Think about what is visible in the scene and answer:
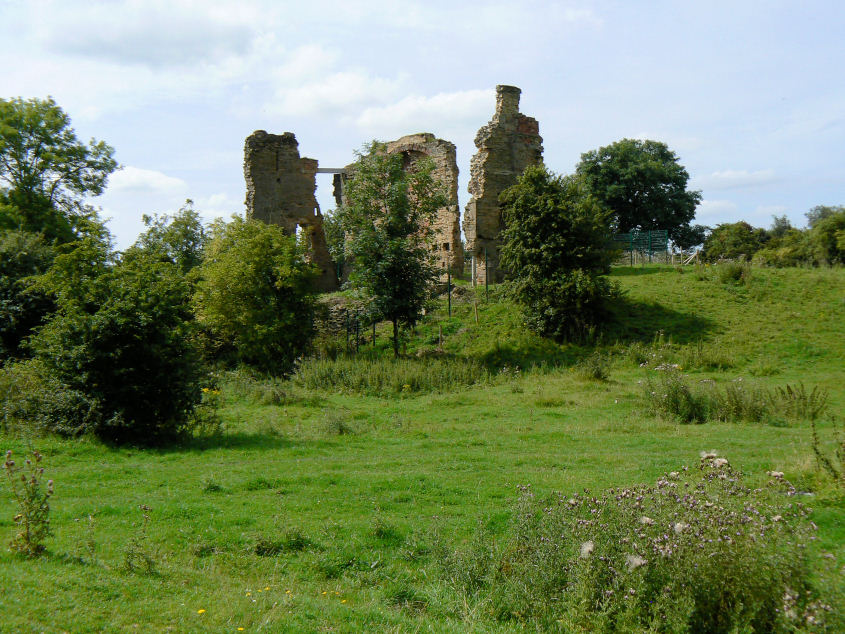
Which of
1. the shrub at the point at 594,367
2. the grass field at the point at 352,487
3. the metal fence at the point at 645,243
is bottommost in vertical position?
the grass field at the point at 352,487

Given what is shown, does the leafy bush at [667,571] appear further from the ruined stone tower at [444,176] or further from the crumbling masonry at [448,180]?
the ruined stone tower at [444,176]

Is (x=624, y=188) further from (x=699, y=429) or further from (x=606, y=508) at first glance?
(x=606, y=508)

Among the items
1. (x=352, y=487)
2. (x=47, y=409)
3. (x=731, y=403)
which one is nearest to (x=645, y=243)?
(x=731, y=403)

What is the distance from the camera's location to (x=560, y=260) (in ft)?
73.9

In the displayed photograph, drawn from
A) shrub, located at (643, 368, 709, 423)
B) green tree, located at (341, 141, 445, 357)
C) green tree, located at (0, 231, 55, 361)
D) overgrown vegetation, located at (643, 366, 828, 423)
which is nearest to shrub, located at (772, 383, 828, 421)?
overgrown vegetation, located at (643, 366, 828, 423)

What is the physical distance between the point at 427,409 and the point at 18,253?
1311cm

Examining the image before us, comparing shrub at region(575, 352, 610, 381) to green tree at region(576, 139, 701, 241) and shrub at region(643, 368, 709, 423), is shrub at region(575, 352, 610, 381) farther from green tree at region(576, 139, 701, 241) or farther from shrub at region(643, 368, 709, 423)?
green tree at region(576, 139, 701, 241)

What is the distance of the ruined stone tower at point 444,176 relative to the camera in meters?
32.1

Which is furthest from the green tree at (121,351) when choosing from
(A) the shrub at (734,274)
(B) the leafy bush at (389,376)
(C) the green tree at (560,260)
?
(A) the shrub at (734,274)

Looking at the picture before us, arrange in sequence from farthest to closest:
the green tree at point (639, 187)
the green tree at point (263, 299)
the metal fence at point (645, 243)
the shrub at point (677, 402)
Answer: the green tree at point (639, 187)
the metal fence at point (645, 243)
the green tree at point (263, 299)
the shrub at point (677, 402)

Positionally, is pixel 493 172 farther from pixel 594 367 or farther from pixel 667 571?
pixel 667 571

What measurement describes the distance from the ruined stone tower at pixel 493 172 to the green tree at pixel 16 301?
18.4m

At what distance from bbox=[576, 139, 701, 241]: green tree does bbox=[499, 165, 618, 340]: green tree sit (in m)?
23.0

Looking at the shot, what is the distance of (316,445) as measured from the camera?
450 inches
